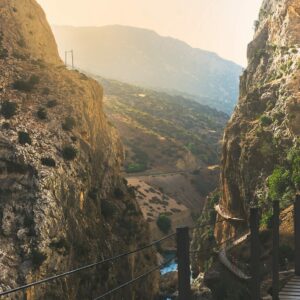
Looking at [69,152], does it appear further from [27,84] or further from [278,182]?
[278,182]

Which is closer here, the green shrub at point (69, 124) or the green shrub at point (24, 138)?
the green shrub at point (24, 138)

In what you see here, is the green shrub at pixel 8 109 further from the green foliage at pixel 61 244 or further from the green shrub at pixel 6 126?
the green foliage at pixel 61 244

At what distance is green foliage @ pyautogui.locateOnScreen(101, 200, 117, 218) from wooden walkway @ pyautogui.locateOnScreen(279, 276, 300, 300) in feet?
139

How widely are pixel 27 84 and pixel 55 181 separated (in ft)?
66.7

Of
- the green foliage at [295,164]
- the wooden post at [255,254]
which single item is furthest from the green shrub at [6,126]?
the wooden post at [255,254]

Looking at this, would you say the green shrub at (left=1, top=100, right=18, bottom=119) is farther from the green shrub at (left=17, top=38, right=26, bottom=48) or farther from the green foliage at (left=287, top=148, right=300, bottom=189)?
the green foliage at (left=287, top=148, right=300, bottom=189)

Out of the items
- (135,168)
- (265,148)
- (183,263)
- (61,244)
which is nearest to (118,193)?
(265,148)

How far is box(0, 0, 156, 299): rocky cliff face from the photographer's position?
44.2 metres

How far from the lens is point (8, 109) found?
58188 mm

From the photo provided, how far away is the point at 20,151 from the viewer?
51812mm

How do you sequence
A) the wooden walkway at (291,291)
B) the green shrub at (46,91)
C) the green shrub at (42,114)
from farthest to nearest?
1. the green shrub at (46,91)
2. the green shrub at (42,114)
3. the wooden walkway at (291,291)

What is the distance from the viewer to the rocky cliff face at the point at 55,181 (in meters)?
44.2

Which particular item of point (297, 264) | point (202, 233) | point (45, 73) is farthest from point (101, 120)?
point (297, 264)

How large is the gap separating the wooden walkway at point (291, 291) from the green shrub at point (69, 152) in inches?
1487
